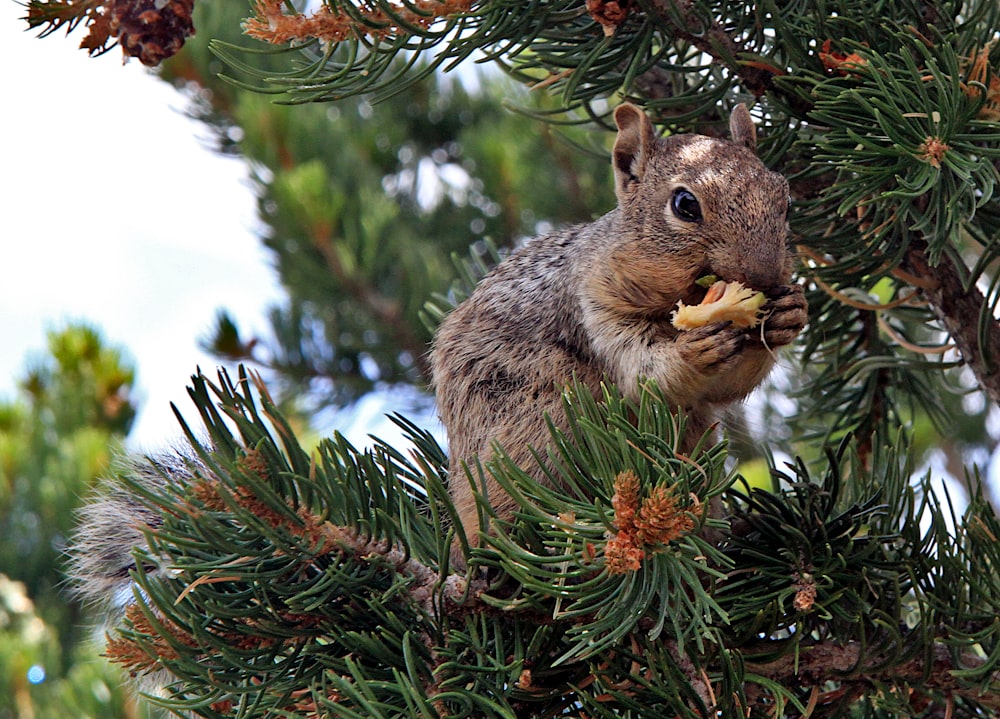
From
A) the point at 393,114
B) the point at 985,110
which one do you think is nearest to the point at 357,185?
the point at 393,114

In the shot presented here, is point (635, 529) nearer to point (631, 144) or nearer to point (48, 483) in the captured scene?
point (631, 144)

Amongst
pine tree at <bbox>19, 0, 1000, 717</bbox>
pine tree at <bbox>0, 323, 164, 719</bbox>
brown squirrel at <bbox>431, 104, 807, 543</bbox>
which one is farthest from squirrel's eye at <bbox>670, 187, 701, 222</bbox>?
pine tree at <bbox>0, 323, 164, 719</bbox>

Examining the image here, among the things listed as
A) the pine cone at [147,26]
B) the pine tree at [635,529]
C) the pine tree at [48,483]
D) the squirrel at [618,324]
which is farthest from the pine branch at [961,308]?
Result: the pine tree at [48,483]

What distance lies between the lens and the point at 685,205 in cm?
125

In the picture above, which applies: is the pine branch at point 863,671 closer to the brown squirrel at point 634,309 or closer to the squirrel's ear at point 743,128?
the brown squirrel at point 634,309

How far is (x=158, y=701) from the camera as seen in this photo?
849 mm

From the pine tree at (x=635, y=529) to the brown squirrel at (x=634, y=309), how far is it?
0.08 m

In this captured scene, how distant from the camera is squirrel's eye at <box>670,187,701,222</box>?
1.24 m

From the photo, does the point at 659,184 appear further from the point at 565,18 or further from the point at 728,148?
the point at 565,18

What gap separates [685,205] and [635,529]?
564 mm

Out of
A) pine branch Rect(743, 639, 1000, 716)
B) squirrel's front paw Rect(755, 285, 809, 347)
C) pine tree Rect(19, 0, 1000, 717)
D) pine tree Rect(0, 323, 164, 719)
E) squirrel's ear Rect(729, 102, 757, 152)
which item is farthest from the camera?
pine tree Rect(0, 323, 164, 719)

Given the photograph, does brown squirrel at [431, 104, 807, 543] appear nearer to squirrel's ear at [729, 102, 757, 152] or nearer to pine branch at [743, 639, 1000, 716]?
squirrel's ear at [729, 102, 757, 152]

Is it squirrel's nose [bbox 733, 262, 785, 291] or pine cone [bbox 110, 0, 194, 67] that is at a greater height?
pine cone [bbox 110, 0, 194, 67]

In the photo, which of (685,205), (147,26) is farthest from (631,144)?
(147,26)
